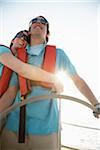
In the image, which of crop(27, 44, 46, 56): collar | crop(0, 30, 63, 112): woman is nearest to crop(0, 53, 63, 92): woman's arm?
crop(0, 30, 63, 112): woman

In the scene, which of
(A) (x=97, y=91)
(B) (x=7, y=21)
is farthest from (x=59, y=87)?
(B) (x=7, y=21)

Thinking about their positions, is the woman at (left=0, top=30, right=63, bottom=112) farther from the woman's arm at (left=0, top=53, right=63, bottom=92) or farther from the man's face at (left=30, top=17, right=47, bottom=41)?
the man's face at (left=30, top=17, right=47, bottom=41)

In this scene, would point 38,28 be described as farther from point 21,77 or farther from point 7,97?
point 7,97

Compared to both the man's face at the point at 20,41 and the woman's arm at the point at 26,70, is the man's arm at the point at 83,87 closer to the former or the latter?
the woman's arm at the point at 26,70

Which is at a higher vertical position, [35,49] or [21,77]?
[35,49]

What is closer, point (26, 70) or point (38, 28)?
point (26, 70)

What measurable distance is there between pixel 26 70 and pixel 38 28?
0.25m

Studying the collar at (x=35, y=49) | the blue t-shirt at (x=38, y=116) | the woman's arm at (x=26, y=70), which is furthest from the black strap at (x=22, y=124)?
the collar at (x=35, y=49)

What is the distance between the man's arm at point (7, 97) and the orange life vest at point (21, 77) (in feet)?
0.06

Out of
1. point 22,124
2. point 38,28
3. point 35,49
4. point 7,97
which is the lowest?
point 22,124

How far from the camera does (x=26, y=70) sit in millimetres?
1282

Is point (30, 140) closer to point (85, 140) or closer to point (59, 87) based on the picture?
point (59, 87)

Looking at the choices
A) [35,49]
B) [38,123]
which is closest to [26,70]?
[35,49]

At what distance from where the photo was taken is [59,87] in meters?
1.34
